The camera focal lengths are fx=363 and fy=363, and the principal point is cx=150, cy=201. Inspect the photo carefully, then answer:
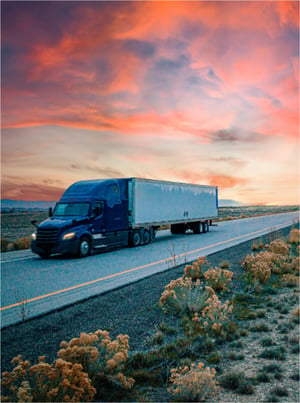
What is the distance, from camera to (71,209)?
53.3 feet

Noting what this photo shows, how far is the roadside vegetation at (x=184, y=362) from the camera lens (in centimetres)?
360

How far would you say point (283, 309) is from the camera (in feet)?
22.2

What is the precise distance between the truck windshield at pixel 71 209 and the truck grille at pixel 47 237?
1.51m

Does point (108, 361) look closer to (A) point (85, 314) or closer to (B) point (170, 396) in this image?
(B) point (170, 396)

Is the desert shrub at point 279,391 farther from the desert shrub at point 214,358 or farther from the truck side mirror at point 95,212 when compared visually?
the truck side mirror at point 95,212

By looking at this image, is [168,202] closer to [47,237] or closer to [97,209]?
[97,209]

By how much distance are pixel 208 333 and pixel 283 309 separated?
2.00 metres

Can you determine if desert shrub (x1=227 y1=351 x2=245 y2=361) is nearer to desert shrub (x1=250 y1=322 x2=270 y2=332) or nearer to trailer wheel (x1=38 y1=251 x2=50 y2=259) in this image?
desert shrub (x1=250 y1=322 x2=270 y2=332)

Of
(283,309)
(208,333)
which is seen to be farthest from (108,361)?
(283,309)

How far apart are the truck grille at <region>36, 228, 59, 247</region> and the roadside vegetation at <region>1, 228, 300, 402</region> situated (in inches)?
335

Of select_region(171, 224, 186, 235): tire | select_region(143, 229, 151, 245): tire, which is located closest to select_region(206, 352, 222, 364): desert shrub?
select_region(143, 229, 151, 245): tire

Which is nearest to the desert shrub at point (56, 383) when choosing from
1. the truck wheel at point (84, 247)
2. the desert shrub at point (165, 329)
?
the desert shrub at point (165, 329)

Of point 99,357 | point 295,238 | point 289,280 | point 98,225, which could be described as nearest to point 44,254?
point 98,225

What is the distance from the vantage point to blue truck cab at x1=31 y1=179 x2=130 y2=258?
14.7 m
